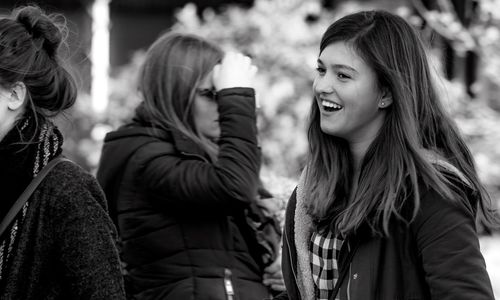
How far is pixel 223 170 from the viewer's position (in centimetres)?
312

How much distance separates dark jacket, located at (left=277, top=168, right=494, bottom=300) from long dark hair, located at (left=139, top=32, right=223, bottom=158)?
1123 millimetres

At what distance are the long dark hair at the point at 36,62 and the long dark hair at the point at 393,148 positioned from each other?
82cm

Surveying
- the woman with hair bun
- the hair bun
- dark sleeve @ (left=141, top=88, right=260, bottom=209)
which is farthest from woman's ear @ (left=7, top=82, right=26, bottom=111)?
dark sleeve @ (left=141, top=88, right=260, bottom=209)

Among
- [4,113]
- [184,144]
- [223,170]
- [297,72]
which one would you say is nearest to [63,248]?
[4,113]

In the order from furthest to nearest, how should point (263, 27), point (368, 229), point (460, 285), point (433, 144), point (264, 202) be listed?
point (263, 27), point (264, 202), point (433, 144), point (368, 229), point (460, 285)

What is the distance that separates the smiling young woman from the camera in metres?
2.29

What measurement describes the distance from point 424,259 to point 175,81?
1452mm

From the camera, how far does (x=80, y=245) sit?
2486 mm

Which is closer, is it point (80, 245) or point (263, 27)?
point (80, 245)

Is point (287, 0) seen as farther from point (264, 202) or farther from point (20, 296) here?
point (20, 296)

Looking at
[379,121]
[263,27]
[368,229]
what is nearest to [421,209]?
[368,229]

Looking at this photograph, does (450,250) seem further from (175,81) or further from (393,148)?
(175,81)

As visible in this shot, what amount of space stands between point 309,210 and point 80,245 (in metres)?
0.70

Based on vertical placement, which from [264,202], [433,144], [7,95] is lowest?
[264,202]
